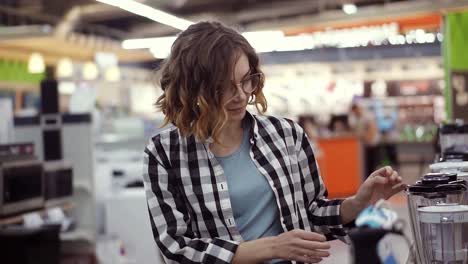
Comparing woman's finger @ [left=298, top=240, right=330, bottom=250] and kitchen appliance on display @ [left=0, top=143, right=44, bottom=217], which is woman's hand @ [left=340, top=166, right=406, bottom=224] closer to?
woman's finger @ [left=298, top=240, right=330, bottom=250]

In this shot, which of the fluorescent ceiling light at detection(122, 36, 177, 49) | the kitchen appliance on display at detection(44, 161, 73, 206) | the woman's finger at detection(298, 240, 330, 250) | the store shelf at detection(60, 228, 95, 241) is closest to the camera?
the woman's finger at detection(298, 240, 330, 250)

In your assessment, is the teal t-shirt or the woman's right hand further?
the teal t-shirt

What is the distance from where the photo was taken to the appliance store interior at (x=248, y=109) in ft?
6.00

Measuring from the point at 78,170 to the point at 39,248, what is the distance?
2603 millimetres

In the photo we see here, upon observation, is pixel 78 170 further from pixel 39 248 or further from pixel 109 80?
pixel 109 80

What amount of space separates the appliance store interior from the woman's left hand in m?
0.03

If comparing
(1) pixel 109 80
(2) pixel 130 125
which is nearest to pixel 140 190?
(2) pixel 130 125

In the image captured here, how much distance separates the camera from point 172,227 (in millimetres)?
1702

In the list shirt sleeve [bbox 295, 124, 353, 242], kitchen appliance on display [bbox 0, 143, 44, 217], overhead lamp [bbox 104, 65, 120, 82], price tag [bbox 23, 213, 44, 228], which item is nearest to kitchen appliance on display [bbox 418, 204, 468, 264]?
shirt sleeve [bbox 295, 124, 353, 242]

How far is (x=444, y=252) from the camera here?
5.96 feet

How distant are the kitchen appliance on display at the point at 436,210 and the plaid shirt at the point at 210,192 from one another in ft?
0.71

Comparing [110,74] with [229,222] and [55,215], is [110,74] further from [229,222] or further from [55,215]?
[229,222]

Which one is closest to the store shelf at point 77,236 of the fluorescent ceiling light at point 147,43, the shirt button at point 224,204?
the shirt button at point 224,204

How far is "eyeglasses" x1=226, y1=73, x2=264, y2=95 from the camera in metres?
1.74
